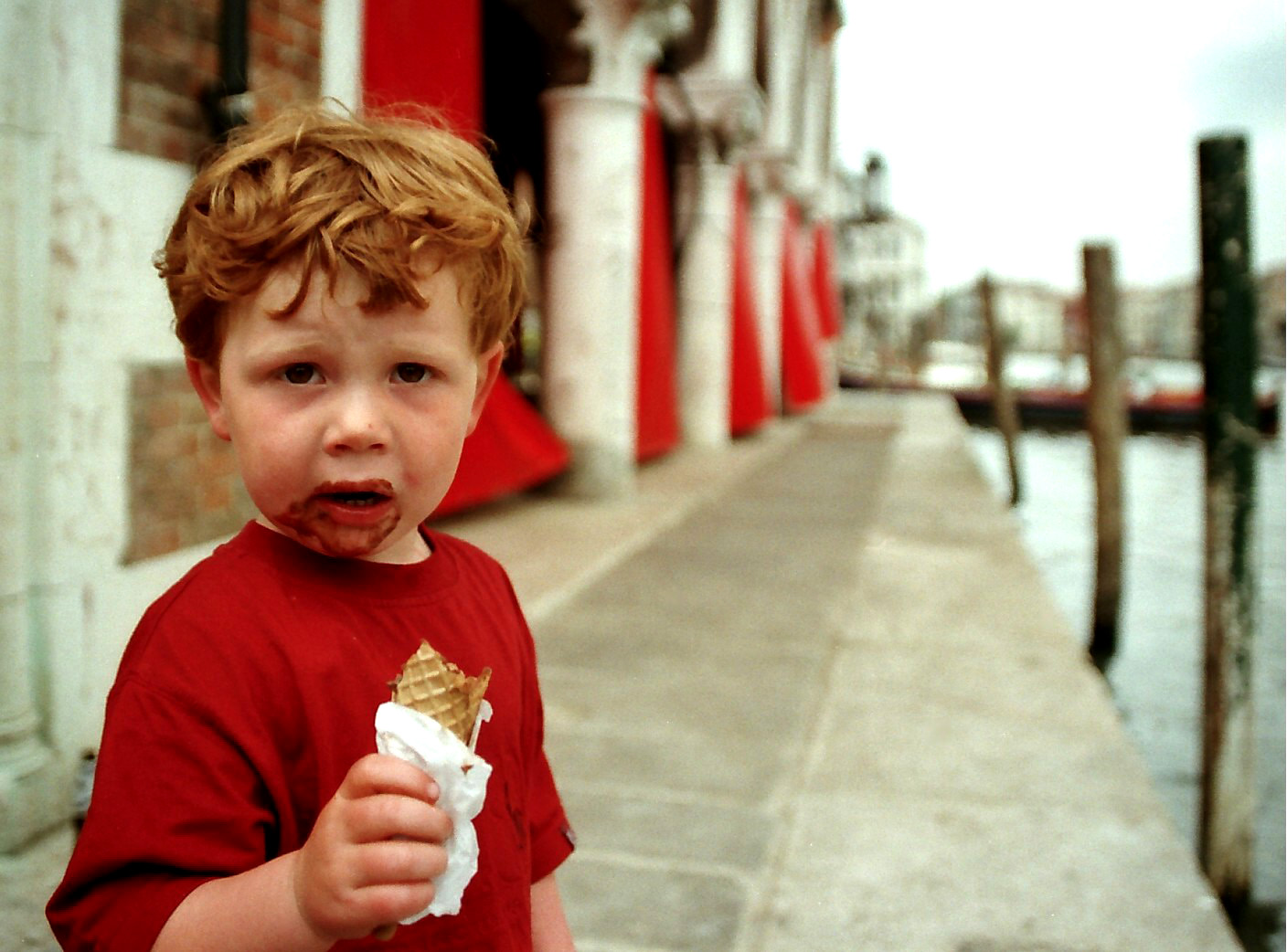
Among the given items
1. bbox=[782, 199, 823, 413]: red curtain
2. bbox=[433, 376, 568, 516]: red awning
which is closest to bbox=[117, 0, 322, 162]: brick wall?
bbox=[433, 376, 568, 516]: red awning

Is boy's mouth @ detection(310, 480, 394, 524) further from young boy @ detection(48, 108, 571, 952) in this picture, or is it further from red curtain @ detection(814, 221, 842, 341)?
red curtain @ detection(814, 221, 842, 341)

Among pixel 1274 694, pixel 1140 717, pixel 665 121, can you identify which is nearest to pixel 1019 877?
pixel 1140 717

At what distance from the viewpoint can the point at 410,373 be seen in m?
0.98

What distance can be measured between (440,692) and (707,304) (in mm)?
10473

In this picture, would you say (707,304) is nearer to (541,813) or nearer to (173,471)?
(173,471)

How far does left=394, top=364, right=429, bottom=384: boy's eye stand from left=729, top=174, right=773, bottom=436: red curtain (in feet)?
36.1

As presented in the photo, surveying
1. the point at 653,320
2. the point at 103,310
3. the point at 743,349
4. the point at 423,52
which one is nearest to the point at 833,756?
the point at 103,310

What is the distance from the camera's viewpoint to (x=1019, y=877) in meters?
2.53

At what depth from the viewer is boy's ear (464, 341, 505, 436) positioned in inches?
43.5

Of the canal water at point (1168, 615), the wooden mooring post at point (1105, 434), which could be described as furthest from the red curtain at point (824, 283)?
the wooden mooring post at point (1105, 434)

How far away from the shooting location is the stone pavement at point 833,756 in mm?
2371

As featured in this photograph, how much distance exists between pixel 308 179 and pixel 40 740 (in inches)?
74.0

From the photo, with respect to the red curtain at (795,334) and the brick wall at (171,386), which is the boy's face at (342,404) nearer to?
the brick wall at (171,386)

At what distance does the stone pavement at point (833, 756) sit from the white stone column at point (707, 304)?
468 cm
